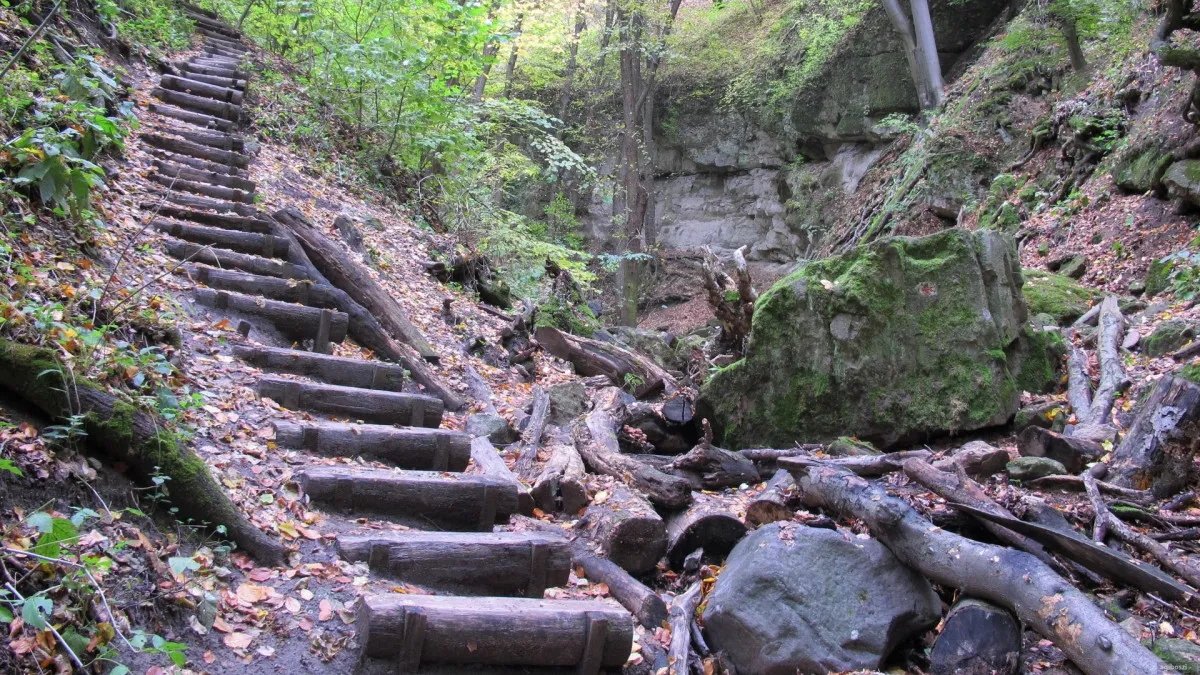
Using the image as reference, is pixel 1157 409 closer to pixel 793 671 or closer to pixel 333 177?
pixel 793 671

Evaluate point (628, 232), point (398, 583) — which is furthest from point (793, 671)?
point (628, 232)

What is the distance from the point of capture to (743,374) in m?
7.07

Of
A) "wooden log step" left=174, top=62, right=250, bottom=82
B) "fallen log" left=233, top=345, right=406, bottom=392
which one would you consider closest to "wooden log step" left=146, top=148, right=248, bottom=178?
"wooden log step" left=174, top=62, right=250, bottom=82

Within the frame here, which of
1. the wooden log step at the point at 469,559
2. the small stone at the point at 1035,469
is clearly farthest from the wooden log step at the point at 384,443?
the small stone at the point at 1035,469

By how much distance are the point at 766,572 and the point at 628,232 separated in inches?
596

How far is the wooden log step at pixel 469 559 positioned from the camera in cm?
369

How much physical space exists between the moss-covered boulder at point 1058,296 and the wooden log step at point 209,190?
8464mm

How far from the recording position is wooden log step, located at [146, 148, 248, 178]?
785 centimetres

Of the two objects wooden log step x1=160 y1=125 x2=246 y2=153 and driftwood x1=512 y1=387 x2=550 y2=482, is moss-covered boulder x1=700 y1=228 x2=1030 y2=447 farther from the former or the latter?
wooden log step x1=160 y1=125 x2=246 y2=153

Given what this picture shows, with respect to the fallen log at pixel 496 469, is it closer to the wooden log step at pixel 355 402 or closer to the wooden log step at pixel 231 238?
the wooden log step at pixel 355 402

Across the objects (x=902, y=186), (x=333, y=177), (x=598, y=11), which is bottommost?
(x=333, y=177)

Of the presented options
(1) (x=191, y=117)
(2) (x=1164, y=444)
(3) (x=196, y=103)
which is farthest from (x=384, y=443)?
(3) (x=196, y=103)

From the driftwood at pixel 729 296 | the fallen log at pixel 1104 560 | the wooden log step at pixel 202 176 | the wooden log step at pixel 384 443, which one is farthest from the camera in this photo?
the driftwood at pixel 729 296

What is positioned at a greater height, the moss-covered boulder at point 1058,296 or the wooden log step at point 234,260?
the moss-covered boulder at point 1058,296
